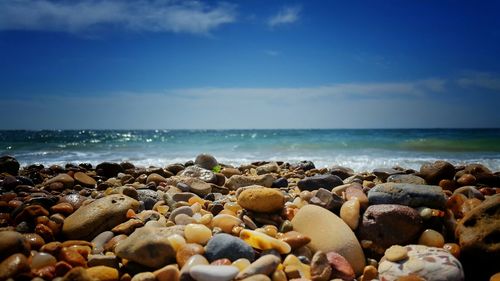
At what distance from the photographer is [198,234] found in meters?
2.62

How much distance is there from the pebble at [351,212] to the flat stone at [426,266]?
1.40 feet

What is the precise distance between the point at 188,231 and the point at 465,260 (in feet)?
7.54

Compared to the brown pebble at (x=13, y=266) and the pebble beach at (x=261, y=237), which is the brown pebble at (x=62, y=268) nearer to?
the pebble beach at (x=261, y=237)

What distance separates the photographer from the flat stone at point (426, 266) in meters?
2.37

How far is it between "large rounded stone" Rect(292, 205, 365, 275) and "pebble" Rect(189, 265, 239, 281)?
862mm

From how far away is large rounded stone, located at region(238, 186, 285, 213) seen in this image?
3070 millimetres

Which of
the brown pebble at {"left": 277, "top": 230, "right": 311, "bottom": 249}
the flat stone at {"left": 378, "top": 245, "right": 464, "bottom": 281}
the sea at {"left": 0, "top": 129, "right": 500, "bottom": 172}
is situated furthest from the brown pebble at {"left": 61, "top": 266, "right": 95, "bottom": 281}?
the sea at {"left": 0, "top": 129, "right": 500, "bottom": 172}

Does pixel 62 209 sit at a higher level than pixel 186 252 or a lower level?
higher

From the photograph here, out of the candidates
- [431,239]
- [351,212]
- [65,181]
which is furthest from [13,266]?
[65,181]

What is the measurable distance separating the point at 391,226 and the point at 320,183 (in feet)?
5.24

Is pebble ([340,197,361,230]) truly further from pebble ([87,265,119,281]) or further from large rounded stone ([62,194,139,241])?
large rounded stone ([62,194,139,241])

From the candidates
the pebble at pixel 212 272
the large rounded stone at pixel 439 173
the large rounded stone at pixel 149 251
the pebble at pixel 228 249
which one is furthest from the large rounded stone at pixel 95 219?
the large rounded stone at pixel 439 173

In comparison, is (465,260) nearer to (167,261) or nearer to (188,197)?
(167,261)

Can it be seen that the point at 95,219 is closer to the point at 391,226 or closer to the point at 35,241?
the point at 35,241
